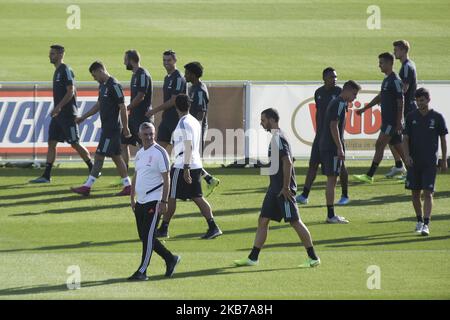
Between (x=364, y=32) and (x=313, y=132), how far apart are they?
13.5 m

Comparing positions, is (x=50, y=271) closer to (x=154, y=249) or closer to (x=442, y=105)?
(x=154, y=249)

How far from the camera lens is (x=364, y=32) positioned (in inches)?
1363

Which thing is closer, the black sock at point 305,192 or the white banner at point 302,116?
the black sock at point 305,192

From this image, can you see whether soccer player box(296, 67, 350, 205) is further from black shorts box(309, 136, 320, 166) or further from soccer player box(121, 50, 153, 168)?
soccer player box(121, 50, 153, 168)

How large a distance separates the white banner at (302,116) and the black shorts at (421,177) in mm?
5932

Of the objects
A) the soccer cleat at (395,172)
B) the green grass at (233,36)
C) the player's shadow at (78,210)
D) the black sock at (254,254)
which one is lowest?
the black sock at (254,254)

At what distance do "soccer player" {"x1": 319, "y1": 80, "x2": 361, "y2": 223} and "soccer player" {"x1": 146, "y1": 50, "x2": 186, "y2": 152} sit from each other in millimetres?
2512

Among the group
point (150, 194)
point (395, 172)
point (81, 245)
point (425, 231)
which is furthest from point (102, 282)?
point (395, 172)

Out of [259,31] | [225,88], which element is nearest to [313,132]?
[225,88]

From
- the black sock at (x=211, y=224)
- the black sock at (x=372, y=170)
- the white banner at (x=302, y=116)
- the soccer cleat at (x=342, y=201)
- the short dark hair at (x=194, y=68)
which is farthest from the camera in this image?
the white banner at (x=302, y=116)

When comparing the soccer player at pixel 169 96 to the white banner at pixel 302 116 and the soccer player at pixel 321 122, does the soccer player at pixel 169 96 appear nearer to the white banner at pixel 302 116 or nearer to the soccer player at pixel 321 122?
the soccer player at pixel 321 122

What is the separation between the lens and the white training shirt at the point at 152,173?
43.3 ft

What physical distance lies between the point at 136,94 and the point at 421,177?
510cm

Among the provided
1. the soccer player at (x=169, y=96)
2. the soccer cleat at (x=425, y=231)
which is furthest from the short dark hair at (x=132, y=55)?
the soccer cleat at (x=425, y=231)
